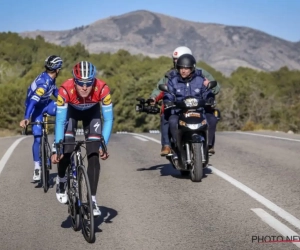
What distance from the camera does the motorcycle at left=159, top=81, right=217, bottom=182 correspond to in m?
9.12

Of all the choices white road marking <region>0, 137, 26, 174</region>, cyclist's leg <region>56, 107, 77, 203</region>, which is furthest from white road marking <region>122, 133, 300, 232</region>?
white road marking <region>0, 137, 26, 174</region>

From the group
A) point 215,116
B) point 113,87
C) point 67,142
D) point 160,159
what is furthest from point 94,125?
→ point 113,87

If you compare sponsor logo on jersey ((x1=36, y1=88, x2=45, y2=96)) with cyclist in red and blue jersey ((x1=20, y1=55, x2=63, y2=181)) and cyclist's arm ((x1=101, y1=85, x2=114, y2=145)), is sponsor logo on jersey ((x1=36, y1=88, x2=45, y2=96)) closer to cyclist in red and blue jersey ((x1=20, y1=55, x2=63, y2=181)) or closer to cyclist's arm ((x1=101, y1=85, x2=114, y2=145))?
cyclist in red and blue jersey ((x1=20, y1=55, x2=63, y2=181))

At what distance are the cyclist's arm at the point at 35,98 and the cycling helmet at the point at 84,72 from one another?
2.97 metres

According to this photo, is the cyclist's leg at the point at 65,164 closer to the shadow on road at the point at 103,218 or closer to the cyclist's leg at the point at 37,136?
the shadow on road at the point at 103,218

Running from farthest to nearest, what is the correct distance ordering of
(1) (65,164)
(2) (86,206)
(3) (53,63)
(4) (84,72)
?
(3) (53,63), (1) (65,164), (4) (84,72), (2) (86,206)

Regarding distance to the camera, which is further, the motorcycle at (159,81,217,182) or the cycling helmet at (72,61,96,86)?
the motorcycle at (159,81,217,182)

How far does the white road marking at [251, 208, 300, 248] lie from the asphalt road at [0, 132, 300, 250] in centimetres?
1

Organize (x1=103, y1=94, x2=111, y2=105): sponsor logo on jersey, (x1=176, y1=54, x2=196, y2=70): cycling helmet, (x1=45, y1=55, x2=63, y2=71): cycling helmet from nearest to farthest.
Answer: (x1=103, y1=94, x2=111, y2=105): sponsor logo on jersey < (x1=45, y1=55, x2=63, y2=71): cycling helmet < (x1=176, y1=54, x2=196, y2=70): cycling helmet

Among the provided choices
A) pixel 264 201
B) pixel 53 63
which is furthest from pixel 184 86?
pixel 264 201

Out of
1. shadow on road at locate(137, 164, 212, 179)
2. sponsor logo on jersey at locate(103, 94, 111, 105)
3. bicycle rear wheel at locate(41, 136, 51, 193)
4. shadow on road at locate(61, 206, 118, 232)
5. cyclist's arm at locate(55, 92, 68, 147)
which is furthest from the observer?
shadow on road at locate(137, 164, 212, 179)

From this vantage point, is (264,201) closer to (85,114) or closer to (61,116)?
(85,114)

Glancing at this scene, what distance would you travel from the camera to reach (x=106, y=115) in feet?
20.7

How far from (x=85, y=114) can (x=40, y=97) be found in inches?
99.1
